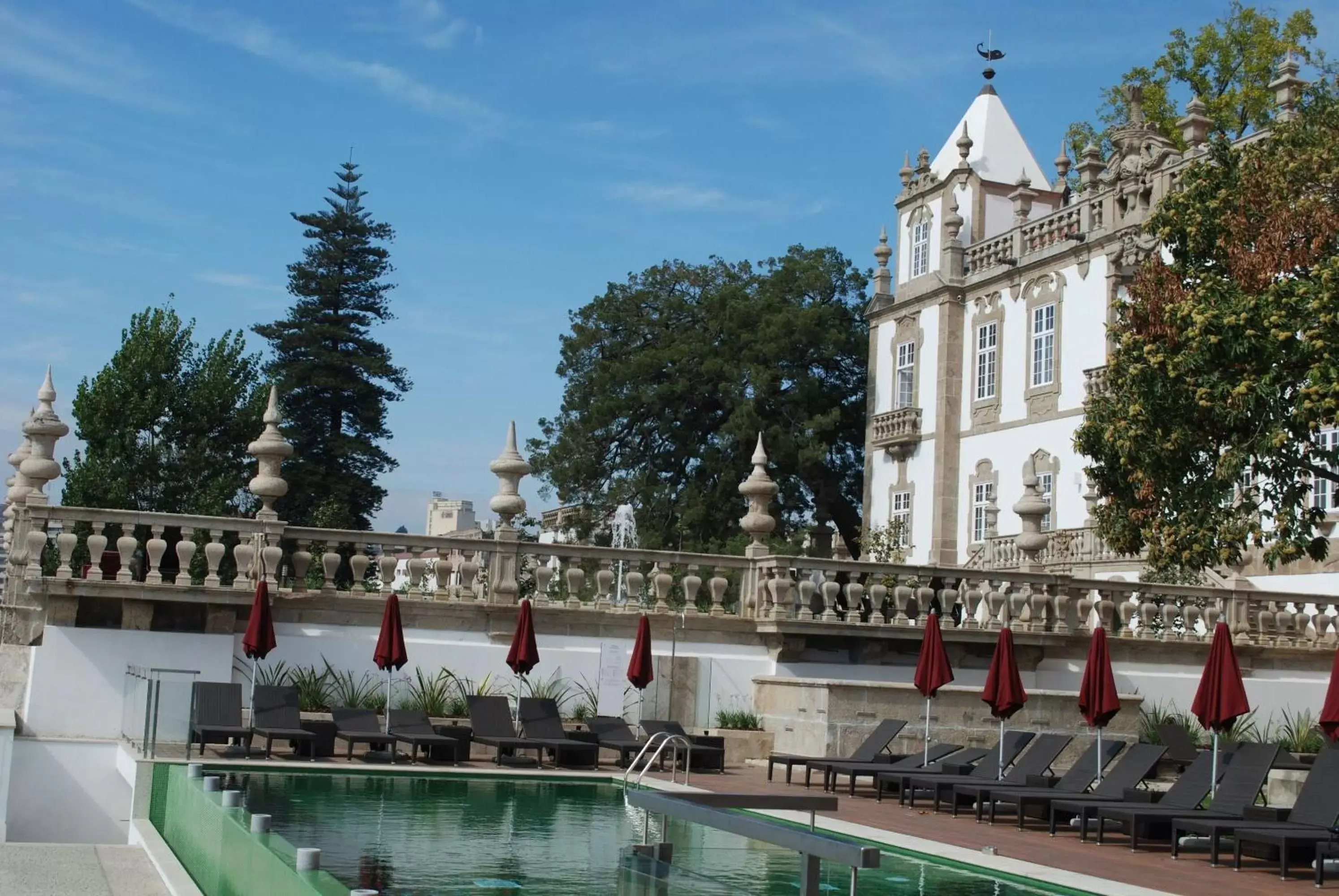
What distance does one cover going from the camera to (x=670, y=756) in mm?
19141

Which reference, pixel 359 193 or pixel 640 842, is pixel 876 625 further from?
pixel 359 193

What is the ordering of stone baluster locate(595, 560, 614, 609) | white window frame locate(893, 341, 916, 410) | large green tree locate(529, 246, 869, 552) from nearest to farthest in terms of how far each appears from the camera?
stone baluster locate(595, 560, 614, 609) < white window frame locate(893, 341, 916, 410) < large green tree locate(529, 246, 869, 552)

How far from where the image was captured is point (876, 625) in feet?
71.5

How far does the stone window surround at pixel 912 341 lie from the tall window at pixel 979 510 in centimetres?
347

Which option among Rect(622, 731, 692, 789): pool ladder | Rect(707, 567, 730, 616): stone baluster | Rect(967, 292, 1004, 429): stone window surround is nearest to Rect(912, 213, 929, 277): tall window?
Rect(967, 292, 1004, 429): stone window surround

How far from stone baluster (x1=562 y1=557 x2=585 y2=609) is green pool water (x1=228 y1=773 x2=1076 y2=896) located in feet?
12.2

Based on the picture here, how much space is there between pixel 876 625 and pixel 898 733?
2.87 meters

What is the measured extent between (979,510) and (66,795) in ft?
90.6

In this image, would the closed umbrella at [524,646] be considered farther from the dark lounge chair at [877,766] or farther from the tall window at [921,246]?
the tall window at [921,246]

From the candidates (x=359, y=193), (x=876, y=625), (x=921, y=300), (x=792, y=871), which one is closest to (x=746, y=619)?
(x=876, y=625)

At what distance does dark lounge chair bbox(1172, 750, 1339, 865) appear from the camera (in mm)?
12984

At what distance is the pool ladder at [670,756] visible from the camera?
50.9ft

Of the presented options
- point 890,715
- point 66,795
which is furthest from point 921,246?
point 66,795

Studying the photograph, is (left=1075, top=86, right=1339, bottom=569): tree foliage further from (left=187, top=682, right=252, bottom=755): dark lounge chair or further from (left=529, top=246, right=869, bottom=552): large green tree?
(left=529, top=246, right=869, bottom=552): large green tree
